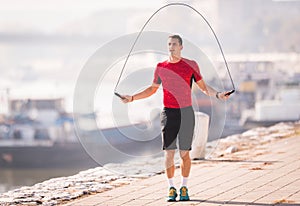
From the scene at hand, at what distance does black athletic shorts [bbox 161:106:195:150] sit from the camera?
25.9ft

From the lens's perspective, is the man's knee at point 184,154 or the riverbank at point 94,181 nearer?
the man's knee at point 184,154

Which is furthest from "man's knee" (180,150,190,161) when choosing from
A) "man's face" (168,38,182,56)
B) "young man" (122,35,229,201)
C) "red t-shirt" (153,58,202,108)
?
"man's face" (168,38,182,56)

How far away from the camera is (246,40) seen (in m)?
122

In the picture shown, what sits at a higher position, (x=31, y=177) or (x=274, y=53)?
(x=274, y=53)

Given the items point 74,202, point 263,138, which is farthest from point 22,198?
point 263,138

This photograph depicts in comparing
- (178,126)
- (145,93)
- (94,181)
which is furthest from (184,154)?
(94,181)

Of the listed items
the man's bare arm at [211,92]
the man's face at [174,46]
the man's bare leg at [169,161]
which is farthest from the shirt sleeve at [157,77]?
the man's bare leg at [169,161]

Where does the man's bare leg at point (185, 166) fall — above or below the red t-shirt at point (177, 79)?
below

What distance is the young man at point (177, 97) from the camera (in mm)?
7844

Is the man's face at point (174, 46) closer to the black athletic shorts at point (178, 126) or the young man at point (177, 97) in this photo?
the young man at point (177, 97)

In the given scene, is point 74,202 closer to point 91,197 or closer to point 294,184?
point 91,197

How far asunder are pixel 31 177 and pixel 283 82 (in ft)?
102

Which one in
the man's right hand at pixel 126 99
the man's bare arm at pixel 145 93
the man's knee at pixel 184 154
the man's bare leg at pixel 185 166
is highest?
the man's bare arm at pixel 145 93

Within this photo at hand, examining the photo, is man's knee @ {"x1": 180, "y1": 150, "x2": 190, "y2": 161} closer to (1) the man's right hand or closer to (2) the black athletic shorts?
(2) the black athletic shorts
